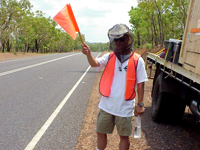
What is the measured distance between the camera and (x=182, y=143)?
173 inches

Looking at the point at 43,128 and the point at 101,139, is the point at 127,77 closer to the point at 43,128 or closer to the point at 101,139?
the point at 101,139

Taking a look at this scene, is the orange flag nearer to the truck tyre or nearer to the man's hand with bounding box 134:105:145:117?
the man's hand with bounding box 134:105:145:117

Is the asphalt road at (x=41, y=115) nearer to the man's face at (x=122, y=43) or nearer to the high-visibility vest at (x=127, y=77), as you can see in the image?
the high-visibility vest at (x=127, y=77)

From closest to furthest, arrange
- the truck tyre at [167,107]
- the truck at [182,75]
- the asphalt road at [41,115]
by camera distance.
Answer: the truck at [182,75]
the asphalt road at [41,115]
the truck tyre at [167,107]

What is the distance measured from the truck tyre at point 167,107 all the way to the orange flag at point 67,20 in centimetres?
281

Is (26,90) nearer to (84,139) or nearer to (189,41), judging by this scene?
(84,139)

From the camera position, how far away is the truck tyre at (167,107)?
202 inches

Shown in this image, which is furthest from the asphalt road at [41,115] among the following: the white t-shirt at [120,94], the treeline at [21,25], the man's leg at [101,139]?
the treeline at [21,25]

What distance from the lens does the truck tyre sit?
514cm

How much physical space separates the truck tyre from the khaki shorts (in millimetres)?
2252

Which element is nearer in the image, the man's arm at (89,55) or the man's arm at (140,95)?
the man's arm at (89,55)

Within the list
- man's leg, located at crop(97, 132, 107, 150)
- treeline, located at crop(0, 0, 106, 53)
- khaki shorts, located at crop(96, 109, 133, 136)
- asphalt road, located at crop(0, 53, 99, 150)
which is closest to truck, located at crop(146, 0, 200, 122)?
khaki shorts, located at crop(96, 109, 133, 136)

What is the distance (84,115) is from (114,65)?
10.2 ft

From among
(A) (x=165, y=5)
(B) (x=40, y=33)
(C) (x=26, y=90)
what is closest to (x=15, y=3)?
(B) (x=40, y=33)
